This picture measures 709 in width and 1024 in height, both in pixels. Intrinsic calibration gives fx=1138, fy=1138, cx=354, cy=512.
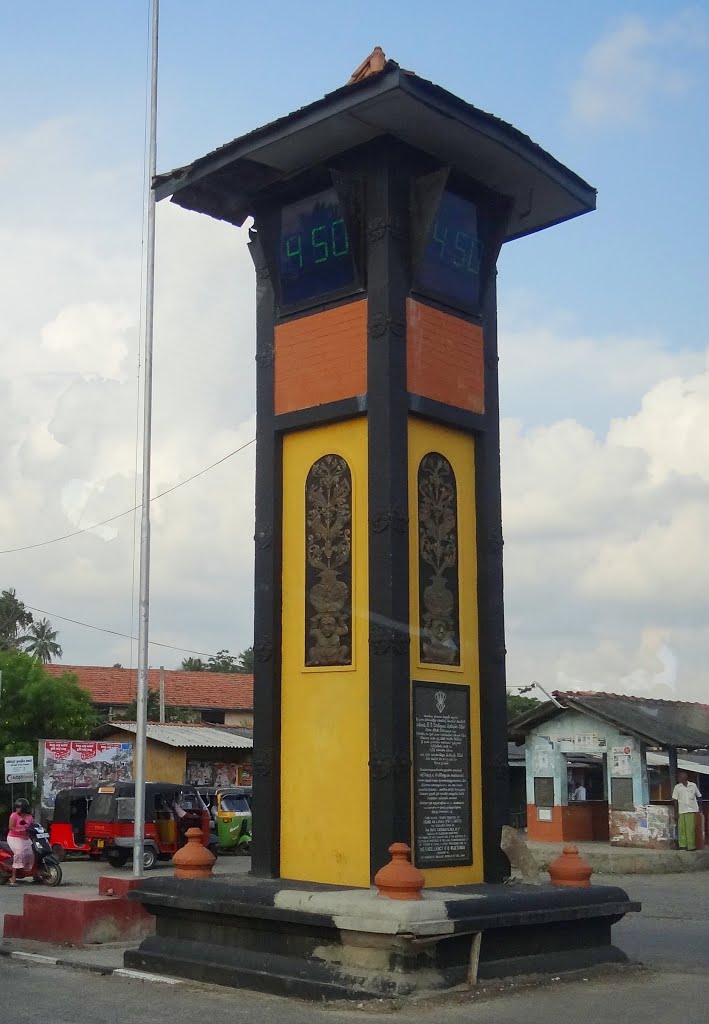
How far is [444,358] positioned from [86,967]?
279 inches

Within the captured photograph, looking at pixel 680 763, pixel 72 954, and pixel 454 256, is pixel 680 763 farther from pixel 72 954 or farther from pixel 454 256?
pixel 454 256

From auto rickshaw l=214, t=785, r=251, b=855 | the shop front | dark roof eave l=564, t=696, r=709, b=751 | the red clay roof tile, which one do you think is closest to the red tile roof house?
the red clay roof tile

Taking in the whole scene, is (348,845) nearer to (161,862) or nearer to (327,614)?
(327,614)

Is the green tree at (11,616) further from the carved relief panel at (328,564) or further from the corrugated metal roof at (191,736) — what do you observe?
the carved relief panel at (328,564)

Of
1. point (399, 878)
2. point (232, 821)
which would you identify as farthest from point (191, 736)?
point (399, 878)

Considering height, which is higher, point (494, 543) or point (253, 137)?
point (253, 137)

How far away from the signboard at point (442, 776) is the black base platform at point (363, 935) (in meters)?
0.46

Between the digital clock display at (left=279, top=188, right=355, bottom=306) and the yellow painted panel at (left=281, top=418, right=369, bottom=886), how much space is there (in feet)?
5.05

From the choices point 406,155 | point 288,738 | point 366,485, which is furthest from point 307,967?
point 406,155

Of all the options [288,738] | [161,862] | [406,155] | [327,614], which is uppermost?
[406,155]

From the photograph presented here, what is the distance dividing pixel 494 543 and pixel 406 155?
4.13 meters

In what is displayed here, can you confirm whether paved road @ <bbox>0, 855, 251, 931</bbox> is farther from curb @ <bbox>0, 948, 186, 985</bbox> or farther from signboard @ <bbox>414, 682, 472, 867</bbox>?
signboard @ <bbox>414, 682, 472, 867</bbox>

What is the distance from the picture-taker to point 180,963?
1052cm

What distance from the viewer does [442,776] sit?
11.0 metres
